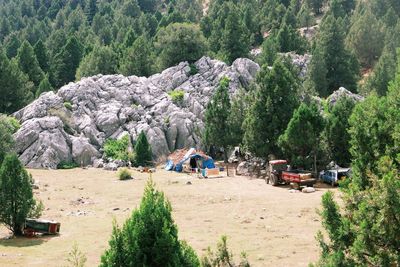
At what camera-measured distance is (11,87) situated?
7056 cm

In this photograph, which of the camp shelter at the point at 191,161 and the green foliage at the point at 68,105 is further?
the green foliage at the point at 68,105

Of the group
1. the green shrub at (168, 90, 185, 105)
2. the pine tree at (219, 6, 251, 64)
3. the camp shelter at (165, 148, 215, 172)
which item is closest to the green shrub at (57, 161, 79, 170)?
the camp shelter at (165, 148, 215, 172)

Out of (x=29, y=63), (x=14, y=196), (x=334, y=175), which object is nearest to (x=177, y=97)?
(x=29, y=63)

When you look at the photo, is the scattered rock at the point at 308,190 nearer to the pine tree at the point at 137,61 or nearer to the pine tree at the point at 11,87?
the pine tree at the point at 137,61

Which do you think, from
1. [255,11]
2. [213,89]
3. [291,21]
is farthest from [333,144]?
[255,11]

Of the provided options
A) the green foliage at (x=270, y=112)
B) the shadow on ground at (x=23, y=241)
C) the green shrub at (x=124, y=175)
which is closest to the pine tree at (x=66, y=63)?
the green shrub at (x=124, y=175)

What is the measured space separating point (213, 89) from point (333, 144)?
28037 millimetres

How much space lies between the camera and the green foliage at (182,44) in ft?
252

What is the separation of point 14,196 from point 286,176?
22566 mm

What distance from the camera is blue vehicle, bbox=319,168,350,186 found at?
41469 millimetres

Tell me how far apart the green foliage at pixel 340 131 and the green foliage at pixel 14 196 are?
2790cm

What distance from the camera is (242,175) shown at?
49.2 meters

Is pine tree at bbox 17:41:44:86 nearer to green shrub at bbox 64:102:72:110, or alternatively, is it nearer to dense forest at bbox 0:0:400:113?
dense forest at bbox 0:0:400:113

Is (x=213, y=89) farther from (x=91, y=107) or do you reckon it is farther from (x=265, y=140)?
(x=265, y=140)
